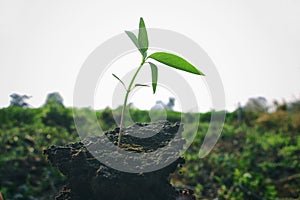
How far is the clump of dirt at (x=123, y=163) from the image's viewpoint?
3.96 ft

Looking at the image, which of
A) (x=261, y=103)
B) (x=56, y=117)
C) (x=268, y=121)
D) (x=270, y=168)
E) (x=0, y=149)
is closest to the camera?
(x=0, y=149)

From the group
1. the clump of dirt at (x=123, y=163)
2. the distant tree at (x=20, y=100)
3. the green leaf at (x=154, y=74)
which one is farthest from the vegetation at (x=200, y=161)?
the green leaf at (x=154, y=74)

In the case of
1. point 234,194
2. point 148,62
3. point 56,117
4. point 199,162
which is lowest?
point 234,194

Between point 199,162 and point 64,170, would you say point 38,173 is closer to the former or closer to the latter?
point 199,162

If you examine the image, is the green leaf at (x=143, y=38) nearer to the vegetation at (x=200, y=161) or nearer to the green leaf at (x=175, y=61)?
the green leaf at (x=175, y=61)

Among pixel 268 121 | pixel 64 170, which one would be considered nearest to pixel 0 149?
pixel 64 170

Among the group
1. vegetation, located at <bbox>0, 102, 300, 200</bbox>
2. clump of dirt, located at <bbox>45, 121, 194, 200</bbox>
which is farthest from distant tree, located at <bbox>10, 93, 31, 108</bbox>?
clump of dirt, located at <bbox>45, 121, 194, 200</bbox>

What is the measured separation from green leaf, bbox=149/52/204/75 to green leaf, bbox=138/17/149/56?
0.11 ft

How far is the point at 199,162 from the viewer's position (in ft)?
21.9

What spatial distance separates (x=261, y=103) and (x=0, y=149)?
7175mm

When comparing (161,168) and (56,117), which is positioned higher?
(56,117)

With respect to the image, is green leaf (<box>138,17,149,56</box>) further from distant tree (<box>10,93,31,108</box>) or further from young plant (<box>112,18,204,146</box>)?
distant tree (<box>10,93,31,108</box>)

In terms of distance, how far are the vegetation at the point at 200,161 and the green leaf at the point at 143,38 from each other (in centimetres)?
368

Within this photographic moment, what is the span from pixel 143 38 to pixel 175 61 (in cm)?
13
